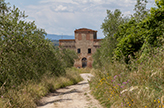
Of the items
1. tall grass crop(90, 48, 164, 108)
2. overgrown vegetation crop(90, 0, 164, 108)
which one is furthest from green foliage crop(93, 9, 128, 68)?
tall grass crop(90, 48, 164, 108)

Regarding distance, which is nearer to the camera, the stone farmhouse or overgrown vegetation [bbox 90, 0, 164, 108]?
overgrown vegetation [bbox 90, 0, 164, 108]

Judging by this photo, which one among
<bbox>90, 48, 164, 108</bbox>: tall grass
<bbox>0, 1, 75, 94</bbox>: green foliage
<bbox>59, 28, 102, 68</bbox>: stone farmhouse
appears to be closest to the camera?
<bbox>90, 48, 164, 108</bbox>: tall grass

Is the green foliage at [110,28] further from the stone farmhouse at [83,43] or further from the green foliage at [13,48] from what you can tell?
the stone farmhouse at [83,43]

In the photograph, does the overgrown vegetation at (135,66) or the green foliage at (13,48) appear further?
the green foliage at (13,48)

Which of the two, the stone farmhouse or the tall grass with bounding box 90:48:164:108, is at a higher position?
the stone farmhouse

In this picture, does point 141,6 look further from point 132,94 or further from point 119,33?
point 132,94

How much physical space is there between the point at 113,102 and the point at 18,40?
18.9 ft

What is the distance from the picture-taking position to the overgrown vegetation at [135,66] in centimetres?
630

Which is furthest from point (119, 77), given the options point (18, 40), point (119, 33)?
point (119, 33)

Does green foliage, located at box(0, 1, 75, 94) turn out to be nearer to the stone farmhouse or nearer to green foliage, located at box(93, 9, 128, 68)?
green foliage, located at box(93, 9, 128, 68)

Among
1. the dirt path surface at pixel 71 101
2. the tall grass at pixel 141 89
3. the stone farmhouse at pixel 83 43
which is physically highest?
the stone farmhouse at pixel 83 43

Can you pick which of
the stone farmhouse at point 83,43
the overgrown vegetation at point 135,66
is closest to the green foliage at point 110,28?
the overgrown vegetation at point 135,66

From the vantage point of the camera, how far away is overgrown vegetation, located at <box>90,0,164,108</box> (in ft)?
20.7

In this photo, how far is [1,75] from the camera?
32.1ft
